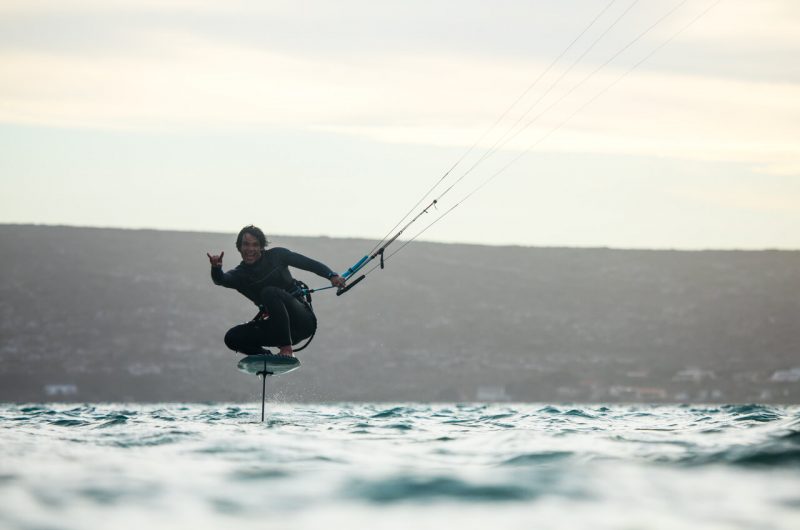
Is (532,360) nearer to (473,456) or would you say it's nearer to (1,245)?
(1,245)

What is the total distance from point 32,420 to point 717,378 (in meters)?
73.9

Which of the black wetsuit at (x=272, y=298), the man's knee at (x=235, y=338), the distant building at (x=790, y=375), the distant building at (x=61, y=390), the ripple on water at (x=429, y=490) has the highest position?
the distant building at (x=790, y=375)

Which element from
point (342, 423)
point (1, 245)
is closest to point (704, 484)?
point (342, 423)

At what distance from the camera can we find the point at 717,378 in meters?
85.4

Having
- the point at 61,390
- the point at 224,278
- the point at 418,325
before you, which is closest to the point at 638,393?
the point at 418,325

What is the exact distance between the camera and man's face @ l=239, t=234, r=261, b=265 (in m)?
16.3

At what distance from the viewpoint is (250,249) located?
16312 millimetres

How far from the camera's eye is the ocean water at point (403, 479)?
755cm

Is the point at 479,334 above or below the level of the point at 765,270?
below

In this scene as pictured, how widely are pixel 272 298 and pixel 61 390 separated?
6649 centimetres

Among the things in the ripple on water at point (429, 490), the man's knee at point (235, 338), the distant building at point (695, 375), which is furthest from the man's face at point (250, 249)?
the distant building at point (695, 375)

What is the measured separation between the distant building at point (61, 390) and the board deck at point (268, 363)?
6505 centimetres

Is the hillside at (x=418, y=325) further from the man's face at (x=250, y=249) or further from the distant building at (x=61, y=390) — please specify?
the man's face at (x=250, y=249)

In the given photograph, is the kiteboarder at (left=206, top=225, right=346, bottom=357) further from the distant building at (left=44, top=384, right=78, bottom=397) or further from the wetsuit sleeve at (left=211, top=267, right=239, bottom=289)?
the distant building at (left=44, top=384, right=78, bottom=397)
